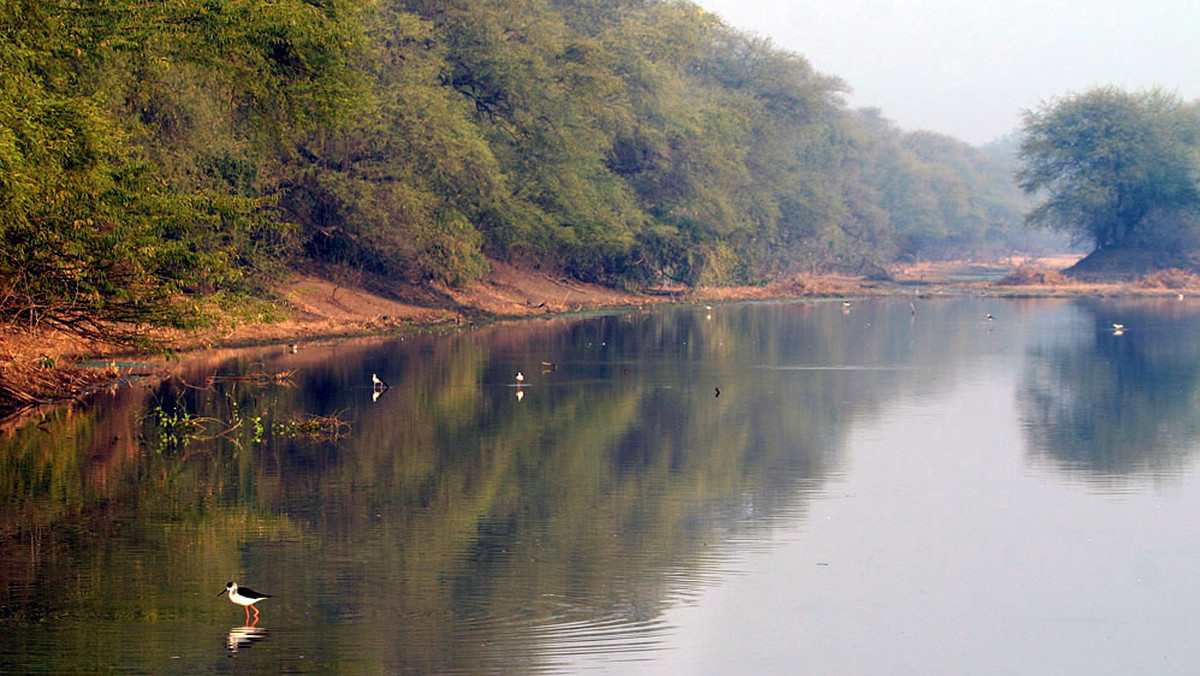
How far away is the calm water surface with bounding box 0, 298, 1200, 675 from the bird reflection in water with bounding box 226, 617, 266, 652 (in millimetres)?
34

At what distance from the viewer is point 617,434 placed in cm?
2123

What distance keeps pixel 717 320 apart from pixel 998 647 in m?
42.8

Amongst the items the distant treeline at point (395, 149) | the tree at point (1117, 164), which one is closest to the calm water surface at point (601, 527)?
the distant treeline at point (395, 149)

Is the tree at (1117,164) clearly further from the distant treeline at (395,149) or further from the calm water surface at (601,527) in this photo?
the calm water surface at (601,527)

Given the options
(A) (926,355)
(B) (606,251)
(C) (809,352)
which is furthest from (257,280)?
(B) (606,251)

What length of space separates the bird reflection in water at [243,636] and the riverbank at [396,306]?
1185 cm

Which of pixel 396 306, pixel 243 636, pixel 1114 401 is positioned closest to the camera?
pixel 243 636

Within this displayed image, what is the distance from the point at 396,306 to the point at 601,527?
32457 millimetres

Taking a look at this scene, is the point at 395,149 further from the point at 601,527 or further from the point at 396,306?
the point at 601,527

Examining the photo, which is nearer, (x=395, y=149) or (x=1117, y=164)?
(x=395, y=149)

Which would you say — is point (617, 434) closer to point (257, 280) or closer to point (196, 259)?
point (196, 259)

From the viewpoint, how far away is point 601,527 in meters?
14.2

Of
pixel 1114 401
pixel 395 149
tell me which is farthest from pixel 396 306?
pixel 1114 401

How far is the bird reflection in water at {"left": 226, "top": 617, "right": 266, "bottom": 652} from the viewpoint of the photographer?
9.92 meters
